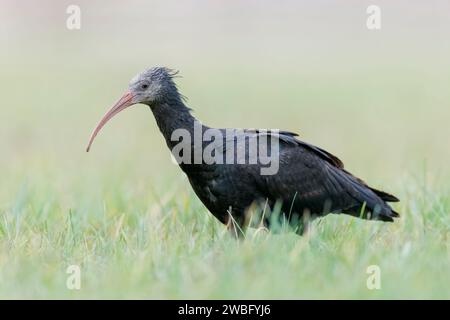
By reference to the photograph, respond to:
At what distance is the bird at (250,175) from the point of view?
771cm

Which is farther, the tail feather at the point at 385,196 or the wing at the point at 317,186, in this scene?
the tail feather at the point at 385,196

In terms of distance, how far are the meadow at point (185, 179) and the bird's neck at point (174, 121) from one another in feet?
2.61

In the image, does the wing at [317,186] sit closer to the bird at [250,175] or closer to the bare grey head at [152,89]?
the bird at [250,175]

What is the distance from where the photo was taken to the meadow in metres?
6.46

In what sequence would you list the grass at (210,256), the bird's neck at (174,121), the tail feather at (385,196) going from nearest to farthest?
the grass at (210,256)
the bird's neck at (174,121)
the tail feather at (385,196)

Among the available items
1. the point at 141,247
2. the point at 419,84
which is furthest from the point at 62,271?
the point at 419,84

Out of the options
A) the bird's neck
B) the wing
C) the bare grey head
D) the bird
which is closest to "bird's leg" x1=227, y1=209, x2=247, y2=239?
the bird

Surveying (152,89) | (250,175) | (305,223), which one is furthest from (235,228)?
(152,89)

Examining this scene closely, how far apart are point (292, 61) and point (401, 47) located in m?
3.03

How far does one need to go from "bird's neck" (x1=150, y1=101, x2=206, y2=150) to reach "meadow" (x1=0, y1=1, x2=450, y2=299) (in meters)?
0.79

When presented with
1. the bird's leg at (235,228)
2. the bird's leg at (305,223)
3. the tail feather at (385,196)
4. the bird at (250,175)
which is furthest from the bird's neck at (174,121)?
the tail feather at (385,196)

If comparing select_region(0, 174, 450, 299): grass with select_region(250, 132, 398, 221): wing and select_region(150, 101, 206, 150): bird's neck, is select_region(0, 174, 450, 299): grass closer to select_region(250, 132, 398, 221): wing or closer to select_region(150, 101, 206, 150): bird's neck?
select_region(250, 132, 398, 221): wing

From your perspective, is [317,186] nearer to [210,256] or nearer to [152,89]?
[152,89]

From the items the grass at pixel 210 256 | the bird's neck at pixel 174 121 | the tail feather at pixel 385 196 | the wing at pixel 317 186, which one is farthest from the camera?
the tail feather at pixel 385 196
